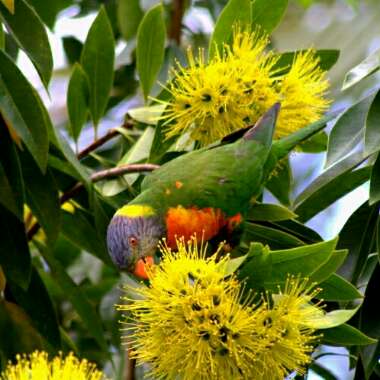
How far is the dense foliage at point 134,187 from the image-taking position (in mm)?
1248

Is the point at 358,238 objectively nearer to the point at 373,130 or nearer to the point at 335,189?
the point at 335,189

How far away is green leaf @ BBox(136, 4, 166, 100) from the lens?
166 centimetres

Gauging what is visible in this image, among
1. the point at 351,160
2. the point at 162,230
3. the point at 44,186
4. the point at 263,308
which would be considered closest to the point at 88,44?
the point at 44,186

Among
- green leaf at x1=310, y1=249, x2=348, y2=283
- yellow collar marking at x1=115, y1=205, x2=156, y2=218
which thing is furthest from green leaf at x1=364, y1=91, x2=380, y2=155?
yellow collar marking at x1=115, y1=205, x2=156, y2=218

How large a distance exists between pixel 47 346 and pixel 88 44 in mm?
585

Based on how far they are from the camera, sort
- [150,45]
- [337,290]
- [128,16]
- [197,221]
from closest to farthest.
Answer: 1. [337,290]
2. [197,221]
3. [150,45]
4. [128,16]

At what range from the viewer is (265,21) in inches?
63.3

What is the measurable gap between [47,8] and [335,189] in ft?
2.53

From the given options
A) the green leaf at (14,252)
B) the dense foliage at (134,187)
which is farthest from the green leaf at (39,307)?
the green leaf at (14,252)

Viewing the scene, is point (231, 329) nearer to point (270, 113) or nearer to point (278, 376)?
point (278, 376)

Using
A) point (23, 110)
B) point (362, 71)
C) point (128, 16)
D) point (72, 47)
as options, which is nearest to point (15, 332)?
point (23, 110)

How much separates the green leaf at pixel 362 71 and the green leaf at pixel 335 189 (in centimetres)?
22

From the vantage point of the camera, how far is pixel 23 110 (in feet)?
4.52

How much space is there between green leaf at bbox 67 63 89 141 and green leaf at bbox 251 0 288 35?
37 cm
